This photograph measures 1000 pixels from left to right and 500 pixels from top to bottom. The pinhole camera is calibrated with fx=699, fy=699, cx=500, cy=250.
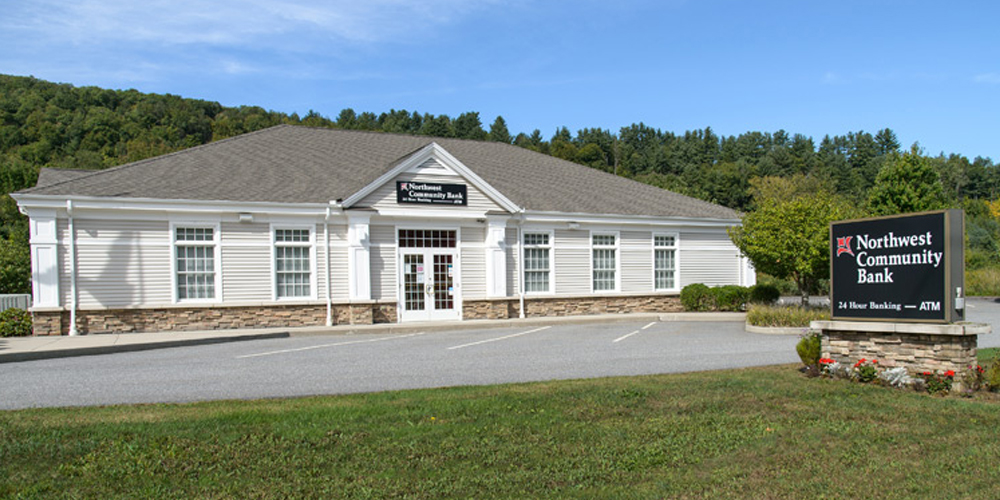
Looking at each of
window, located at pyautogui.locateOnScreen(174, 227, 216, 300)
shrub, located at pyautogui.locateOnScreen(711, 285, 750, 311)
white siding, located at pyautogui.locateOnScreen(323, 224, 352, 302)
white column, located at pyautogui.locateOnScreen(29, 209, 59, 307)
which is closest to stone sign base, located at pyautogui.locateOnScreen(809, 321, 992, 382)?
shrub, located at pyautogui.locateOnScreen(711, 285, 750, 311)

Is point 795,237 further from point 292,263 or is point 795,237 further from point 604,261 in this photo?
point 292,263

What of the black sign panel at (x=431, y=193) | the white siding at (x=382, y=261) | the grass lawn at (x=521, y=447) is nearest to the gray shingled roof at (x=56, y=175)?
the white siding at (x=382, y=261)

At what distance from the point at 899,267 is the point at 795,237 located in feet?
31.0

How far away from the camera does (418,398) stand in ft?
28.0

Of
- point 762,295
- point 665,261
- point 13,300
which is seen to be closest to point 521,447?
point 762,295

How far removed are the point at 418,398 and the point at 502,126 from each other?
64.4m

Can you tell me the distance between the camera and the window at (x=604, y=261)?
23.2m

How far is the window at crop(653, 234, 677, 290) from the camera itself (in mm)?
24188

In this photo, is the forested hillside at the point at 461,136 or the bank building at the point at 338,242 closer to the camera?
the bank building at the point at 338,242

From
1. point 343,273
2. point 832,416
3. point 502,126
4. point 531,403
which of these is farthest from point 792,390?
point 502,126

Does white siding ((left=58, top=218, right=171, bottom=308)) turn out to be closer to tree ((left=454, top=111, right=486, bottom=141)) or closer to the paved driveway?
the paved driveway

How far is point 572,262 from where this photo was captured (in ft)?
74.7

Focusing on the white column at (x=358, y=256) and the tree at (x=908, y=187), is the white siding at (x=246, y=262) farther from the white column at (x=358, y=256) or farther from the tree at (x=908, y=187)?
the tree at (x=908, y=187)

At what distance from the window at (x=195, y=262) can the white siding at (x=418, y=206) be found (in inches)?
163
